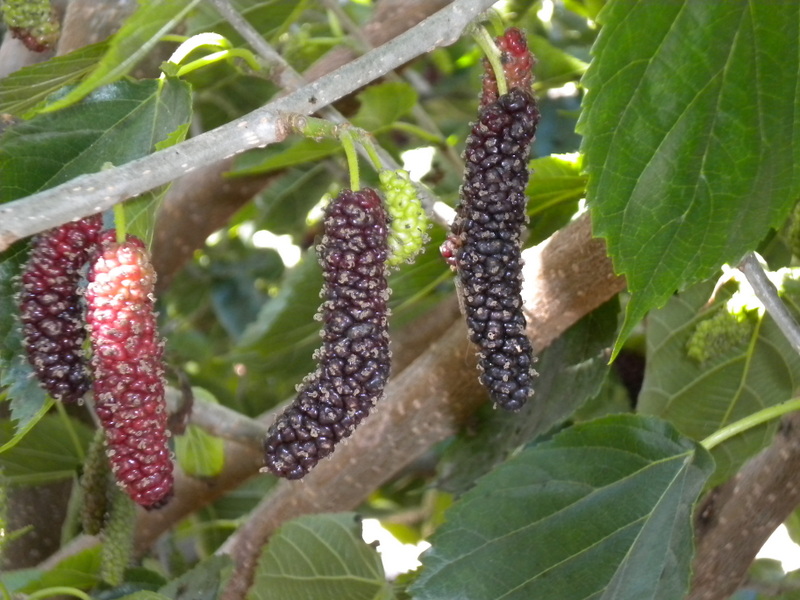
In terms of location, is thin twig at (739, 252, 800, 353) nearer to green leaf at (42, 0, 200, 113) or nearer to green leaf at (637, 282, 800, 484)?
green leaf at (637, 282, 800, 484)

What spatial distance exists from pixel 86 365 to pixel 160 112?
0.20m

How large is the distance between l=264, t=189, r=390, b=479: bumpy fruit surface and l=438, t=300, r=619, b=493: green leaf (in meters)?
0.36

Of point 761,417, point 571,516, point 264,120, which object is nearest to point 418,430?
point 571,516

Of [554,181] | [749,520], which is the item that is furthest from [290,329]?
[749,520]

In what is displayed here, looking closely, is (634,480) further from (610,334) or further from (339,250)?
(339,250)

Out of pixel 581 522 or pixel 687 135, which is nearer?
pixel 687 135

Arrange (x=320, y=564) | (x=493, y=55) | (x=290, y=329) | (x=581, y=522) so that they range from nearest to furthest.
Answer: (x=493, y=55) < (x=581, y=522) < (x=320, y=564) < (x=290, y=329)

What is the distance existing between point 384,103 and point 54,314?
0.56 m

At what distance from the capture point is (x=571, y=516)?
706 millimetres

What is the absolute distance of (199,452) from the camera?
37.6 inches

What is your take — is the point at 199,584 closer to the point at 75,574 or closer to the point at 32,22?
the point at 75,574

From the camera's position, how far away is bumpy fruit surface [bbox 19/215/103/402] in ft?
1.77

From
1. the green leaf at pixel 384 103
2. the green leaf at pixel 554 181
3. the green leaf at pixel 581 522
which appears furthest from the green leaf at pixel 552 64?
the green leaf at pixel 581 522

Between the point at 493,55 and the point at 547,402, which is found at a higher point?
the point at 493,55
